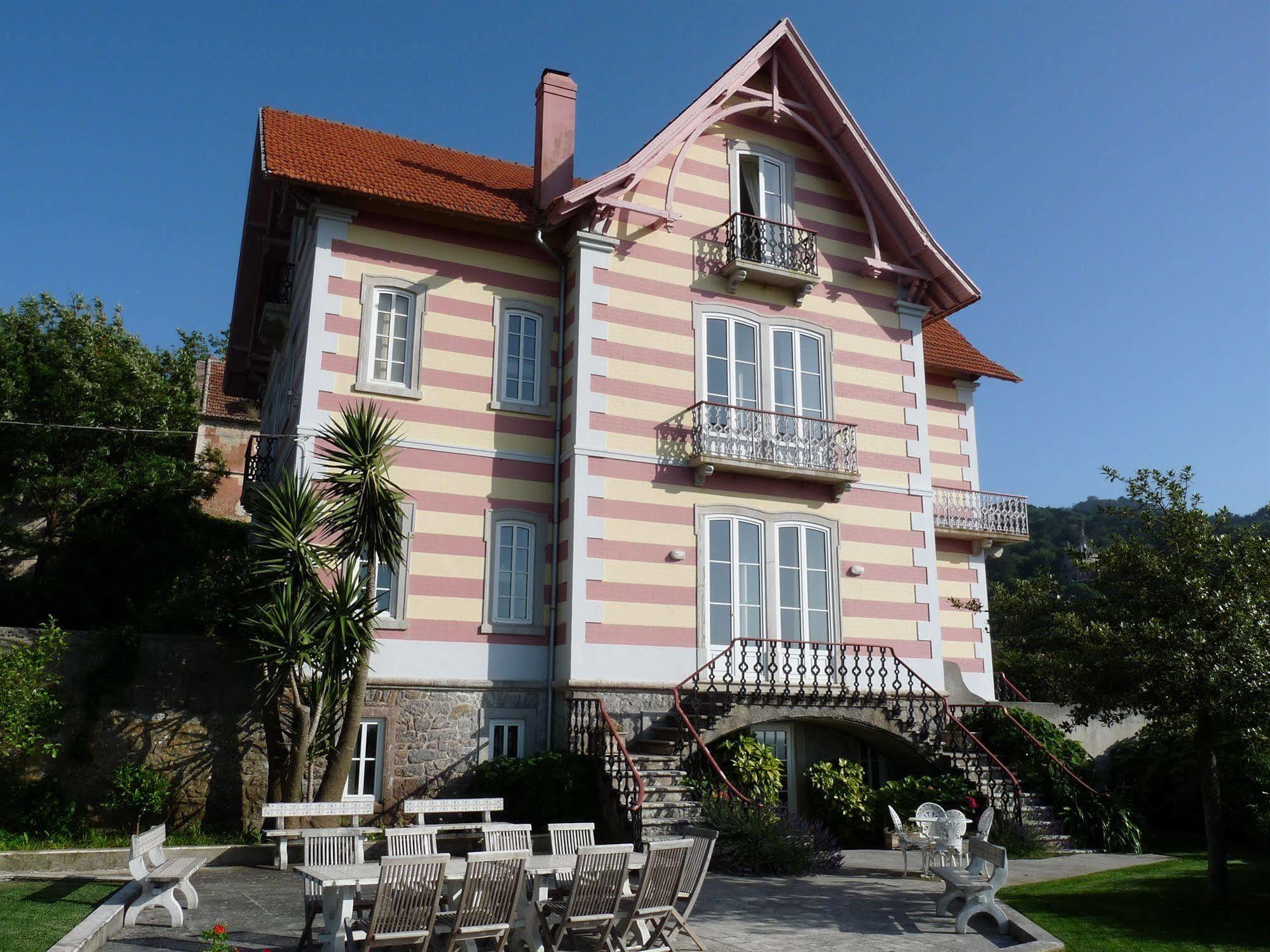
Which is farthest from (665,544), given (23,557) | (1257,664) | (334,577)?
(23,557)

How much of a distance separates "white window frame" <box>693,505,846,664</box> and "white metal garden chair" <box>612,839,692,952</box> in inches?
312

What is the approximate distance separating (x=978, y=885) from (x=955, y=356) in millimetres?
15400

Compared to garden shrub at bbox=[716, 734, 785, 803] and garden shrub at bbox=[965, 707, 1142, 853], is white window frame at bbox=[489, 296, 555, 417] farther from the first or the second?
garden shrub at bbox=[965, 707, 1142, 853]

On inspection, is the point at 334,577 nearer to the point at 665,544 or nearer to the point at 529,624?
the point at 529,624

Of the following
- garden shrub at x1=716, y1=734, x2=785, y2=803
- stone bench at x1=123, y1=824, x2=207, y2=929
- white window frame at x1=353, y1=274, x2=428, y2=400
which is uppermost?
white window frame at x1=353, y1=274, x2=428, y2=400

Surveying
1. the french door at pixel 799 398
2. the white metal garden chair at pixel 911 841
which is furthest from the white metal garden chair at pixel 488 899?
the french door at pixel 799 398

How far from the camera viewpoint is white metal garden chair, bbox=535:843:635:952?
8000 millimetres

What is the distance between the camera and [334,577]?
14.5 m

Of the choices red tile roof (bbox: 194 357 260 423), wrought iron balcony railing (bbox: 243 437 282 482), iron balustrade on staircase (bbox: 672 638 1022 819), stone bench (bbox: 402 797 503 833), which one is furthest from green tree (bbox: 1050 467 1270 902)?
red tile roof (bbox: 194 357 260 423)

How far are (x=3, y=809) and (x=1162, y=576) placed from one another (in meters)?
14.2

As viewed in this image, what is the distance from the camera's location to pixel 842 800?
630 inches

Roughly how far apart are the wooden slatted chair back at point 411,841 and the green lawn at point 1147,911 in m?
5.86

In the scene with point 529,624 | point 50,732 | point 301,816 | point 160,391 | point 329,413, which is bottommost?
point 301,816

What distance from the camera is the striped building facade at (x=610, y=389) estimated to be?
15.7 m
